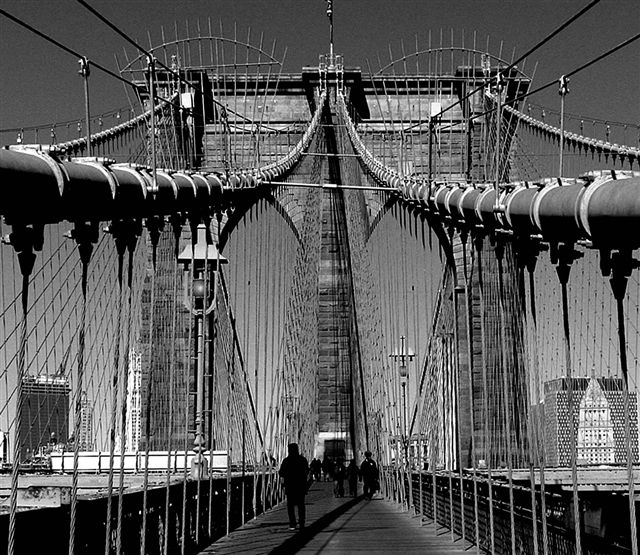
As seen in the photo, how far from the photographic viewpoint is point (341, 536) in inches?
547

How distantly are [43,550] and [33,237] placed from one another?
6.43ft

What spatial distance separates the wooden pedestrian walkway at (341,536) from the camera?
12047mm

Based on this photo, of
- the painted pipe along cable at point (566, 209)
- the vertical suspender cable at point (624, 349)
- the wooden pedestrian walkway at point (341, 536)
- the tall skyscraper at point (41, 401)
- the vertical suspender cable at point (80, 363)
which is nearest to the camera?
the painted pipe along cable at point (566, 209)

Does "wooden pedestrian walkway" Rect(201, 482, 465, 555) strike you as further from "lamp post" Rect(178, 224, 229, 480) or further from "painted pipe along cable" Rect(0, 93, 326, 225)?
"painted pipe along cable" Rect(0, 93, 326, 225)

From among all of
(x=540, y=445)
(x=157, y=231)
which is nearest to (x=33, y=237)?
(x=157, y=231)

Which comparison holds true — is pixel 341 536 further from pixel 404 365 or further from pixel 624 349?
pixel 404 365

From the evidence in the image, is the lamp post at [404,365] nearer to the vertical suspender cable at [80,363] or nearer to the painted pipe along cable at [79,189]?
the painted pipe along cable at [79,189]

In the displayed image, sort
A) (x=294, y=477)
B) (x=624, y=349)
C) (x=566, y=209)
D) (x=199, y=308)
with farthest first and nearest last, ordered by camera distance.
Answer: (x=199, y=308) < (x=294, y=477) < (x=566, y=209) < (x=624, y=349)

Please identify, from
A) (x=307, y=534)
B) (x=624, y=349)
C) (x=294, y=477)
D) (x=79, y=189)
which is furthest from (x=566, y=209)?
(x=307, y=534)

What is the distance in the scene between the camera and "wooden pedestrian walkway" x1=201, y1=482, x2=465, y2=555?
12047 millimetres

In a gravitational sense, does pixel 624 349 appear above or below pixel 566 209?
below

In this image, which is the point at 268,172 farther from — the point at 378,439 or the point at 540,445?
the point at 540,445

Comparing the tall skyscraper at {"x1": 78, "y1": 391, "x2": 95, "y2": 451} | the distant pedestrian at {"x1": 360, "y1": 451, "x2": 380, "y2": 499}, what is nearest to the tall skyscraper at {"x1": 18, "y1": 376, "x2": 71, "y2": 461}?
the tall skyscraper at {"x1": 78, "y1": 391, "x2": 95, "y2": 451}

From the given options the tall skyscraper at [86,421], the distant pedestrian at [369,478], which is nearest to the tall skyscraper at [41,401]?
the tall skyscraper at [86,421]
